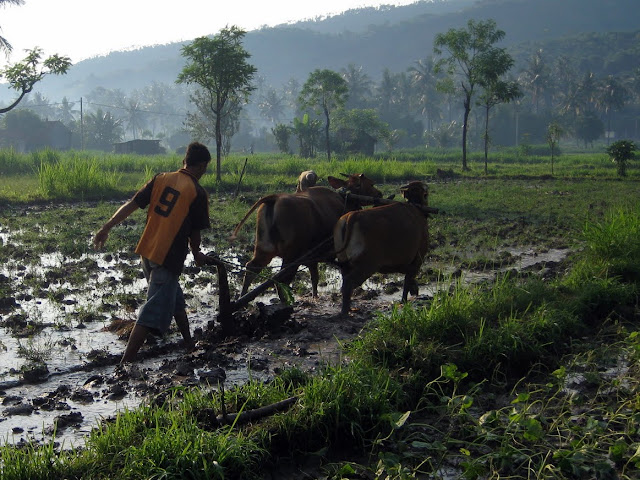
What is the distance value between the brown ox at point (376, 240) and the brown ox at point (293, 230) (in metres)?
0.34

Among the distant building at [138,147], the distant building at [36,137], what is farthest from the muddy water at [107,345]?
the distant building at [36,137]

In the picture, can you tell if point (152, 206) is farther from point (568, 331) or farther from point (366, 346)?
point (568, 331)

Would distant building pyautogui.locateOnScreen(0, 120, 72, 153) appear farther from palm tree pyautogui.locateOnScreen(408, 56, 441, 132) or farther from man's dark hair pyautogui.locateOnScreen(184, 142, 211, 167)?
man's dark hair pyautogui.locateOnScreen(184, 142, 211, 167)

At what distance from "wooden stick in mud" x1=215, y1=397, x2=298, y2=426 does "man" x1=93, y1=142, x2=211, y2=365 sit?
1.67 metres

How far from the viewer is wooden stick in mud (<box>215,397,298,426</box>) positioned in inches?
164

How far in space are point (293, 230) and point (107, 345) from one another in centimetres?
229

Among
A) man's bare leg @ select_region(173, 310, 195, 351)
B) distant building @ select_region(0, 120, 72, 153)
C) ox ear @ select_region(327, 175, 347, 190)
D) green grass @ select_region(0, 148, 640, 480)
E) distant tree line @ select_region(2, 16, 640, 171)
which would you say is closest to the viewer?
green grass @ select_region(0, 148, 640, 480)

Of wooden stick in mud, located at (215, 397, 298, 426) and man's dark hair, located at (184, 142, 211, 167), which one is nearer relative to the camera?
wooden stick in mud, located at (215, 397, 298, 426)

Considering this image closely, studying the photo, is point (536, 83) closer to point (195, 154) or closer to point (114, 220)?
point (195, 154)

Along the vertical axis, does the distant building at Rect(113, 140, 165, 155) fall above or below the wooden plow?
above

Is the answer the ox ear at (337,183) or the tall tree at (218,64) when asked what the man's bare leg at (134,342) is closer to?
the ox ear at (337,183)

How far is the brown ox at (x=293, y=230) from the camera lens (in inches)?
291

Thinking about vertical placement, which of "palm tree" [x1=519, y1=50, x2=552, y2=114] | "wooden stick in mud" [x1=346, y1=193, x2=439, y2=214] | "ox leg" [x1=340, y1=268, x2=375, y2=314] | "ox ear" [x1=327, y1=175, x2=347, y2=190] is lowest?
"ox leg" [x1=340, y1=268, x2=375, y2=314]

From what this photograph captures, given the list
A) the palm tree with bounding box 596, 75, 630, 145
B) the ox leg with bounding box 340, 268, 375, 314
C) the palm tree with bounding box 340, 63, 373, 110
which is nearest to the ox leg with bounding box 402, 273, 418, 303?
the ox leg with bounding box 340, 268, 375, 314
